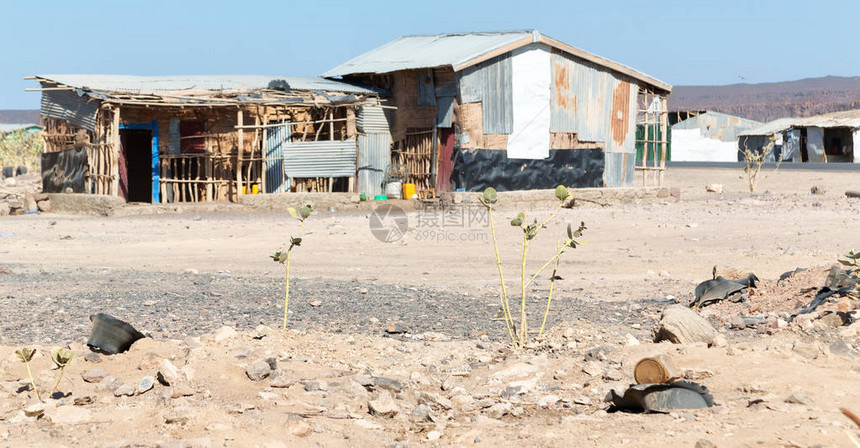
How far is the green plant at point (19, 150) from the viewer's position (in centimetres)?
3466

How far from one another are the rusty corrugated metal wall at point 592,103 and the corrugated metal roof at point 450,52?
28cm

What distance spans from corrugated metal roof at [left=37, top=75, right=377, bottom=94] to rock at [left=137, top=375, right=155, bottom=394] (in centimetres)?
1512

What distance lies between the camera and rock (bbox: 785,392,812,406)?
158 inches

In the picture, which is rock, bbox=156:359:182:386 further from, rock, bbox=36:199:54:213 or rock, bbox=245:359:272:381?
rock, bbox=36:199:54:213

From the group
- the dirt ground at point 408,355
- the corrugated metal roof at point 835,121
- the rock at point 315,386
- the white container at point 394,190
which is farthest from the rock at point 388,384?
the corrugated metal roof at point 835,121

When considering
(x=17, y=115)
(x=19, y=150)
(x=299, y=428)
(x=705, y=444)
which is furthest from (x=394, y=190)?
Result: (x=17, y=115)

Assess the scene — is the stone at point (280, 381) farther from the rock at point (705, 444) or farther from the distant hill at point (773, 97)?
the distant hill at point (773, 97)

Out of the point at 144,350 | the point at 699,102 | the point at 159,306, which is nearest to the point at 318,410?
the point at 144,350

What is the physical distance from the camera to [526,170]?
2022 centimetres

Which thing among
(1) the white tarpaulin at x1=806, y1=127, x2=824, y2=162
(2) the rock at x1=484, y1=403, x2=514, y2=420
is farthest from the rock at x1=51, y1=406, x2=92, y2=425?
(1) the white tarpaulin at x1=806, y1=127, x2=824, y2=162

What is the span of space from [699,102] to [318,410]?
162138mm

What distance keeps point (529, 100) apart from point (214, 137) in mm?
7053

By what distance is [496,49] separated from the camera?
1947 centimetres

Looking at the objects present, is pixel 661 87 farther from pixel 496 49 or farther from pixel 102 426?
pixel 102 426
